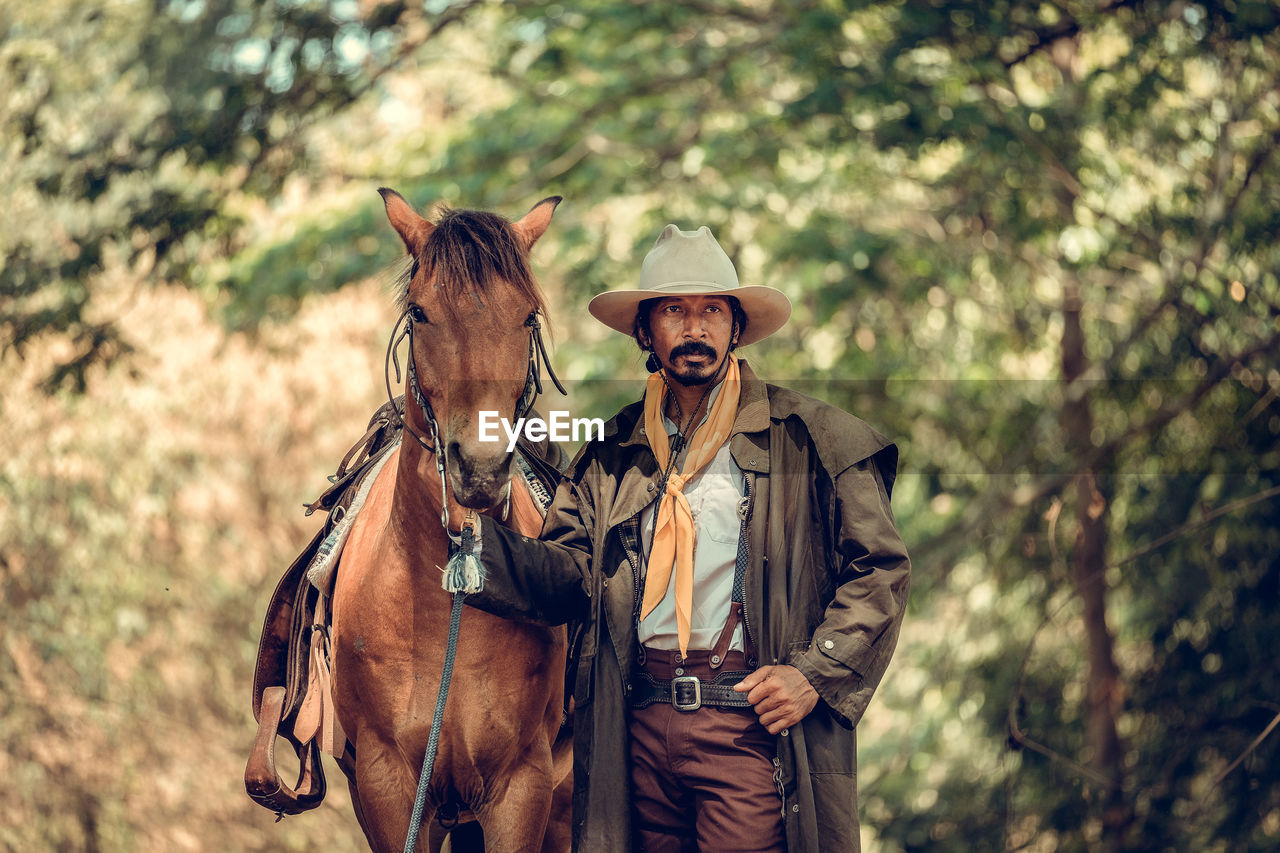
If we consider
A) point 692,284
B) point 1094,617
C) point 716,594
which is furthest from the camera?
point 1094,617

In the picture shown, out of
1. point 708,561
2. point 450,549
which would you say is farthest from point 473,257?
point 708,561

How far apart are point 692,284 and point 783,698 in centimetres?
109

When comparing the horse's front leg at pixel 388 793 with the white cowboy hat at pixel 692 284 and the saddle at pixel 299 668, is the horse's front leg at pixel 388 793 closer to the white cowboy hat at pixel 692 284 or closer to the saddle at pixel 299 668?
the saddle at pixel 299 668

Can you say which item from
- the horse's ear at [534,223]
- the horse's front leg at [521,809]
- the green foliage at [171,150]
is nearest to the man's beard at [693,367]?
the horse's ear at [534,223]

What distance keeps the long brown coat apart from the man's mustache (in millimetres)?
188

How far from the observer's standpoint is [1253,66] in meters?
7.37

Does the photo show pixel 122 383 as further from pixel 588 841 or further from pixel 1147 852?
pixel 588 841

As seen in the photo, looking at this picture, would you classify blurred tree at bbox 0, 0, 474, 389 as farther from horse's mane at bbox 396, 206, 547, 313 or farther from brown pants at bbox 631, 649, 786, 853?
brown pants at bbox 631, 649, 786, 853

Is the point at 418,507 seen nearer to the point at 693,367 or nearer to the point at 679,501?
the point at 679,501

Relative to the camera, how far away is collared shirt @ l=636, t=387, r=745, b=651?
329 cm

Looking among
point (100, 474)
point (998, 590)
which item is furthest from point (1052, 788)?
point (100, 474)

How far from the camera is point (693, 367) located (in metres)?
3.39

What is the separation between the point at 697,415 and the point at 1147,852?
17.4 feet

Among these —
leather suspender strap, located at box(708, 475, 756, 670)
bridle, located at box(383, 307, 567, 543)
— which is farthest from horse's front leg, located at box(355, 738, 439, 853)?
leather suspender strap, located at box(708, 475, 756, 670)
